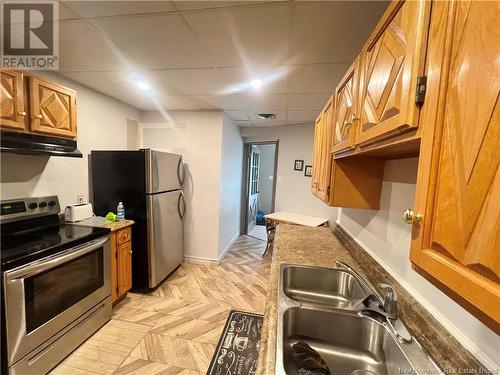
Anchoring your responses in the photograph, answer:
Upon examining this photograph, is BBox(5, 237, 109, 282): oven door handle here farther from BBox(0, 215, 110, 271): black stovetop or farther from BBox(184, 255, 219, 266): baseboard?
BBox(184, 255, 219, 266): baseboard

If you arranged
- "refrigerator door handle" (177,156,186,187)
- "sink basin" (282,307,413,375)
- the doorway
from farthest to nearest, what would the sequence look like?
the doorway
"refrigerator door handle" (177,156,186,187)
"sink basin" (282,307,413,375)

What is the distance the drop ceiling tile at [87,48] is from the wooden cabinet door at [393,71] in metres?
1.72

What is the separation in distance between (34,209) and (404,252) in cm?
280

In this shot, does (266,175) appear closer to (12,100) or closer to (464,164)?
(12,100)

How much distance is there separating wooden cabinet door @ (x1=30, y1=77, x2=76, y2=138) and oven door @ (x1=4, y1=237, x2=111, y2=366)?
0.99 meters

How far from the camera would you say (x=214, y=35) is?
1.53 m

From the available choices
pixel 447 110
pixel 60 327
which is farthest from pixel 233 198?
pixel 447 110

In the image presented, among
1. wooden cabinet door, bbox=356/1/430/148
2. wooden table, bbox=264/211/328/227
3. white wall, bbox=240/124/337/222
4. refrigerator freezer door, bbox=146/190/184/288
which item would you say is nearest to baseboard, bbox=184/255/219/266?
refrigerator freezer door, bbox=146/190/184/288

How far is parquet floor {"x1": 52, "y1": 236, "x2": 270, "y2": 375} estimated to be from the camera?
175 cm

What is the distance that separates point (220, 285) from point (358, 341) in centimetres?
224

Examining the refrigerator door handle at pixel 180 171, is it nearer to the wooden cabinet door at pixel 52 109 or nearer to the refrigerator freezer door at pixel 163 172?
the refrigerator freezer door at pixel 163 172

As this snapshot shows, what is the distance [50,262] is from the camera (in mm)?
1569

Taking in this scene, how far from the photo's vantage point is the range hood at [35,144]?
1.56m

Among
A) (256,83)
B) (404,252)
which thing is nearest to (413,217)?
(404,252)
